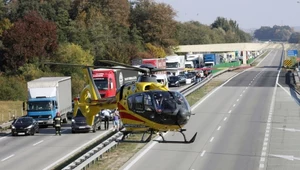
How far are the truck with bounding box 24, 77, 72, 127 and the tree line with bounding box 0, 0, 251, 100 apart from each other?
17.4 m

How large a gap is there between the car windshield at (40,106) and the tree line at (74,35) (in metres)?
18.6

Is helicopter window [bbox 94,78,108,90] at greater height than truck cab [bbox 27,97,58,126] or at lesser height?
greater

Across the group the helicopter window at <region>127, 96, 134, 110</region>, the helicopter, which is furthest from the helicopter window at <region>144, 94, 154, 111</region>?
the helicopter window at <region>127, 96, 134, 110</region>

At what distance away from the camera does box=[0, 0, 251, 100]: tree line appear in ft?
229

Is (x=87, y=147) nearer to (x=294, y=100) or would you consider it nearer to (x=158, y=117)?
(x=158, y=117)

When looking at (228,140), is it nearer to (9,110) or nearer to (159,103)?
(159,103)

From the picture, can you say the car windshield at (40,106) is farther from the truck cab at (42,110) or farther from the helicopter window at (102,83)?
the helicopter window at (102,83)

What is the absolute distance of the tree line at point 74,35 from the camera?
69.9 m

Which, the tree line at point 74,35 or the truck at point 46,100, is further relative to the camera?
the tree line at point 74,35

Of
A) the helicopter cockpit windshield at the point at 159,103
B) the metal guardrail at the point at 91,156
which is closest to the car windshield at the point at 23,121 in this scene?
the metal guardrail at the point at 91,156

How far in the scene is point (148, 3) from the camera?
10656cm

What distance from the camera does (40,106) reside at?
42.3 metres

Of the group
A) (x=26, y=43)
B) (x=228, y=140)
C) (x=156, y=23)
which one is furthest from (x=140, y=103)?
(x=156, y=23)

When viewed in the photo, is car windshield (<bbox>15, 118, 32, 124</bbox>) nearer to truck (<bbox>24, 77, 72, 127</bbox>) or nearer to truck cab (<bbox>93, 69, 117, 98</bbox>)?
truck (<bbox>24, 77, 72, 127</bbox>)
